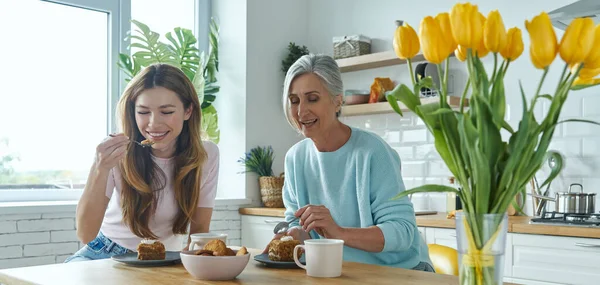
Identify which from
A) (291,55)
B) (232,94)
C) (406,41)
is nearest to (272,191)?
(232,94)

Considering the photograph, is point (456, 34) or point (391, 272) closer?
point (456, 34)

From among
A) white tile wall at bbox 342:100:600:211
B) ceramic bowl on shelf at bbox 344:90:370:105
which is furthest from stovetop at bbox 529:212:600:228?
ceramic bowl on shelf at bbox 344:90:370:105

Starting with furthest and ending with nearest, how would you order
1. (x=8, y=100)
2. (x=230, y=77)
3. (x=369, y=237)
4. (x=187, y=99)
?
(x=230, y=77) → (x=8, y=100) → (x=187, y=99) → (x=369, y=237)

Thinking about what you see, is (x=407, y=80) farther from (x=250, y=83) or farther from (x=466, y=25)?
(x=466, y=25)

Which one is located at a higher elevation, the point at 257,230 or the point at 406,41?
the point at 406,41

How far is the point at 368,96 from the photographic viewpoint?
4441 millimetres

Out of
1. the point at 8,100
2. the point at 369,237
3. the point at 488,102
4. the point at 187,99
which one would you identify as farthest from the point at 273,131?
the point at 488,102

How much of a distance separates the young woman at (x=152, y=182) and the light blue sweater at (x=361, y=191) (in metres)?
0.37

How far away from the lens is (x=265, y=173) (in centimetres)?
468

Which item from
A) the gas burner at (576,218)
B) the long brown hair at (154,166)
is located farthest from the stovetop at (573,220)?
the long brown hair at (154,166)

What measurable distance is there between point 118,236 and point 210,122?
7.46ft

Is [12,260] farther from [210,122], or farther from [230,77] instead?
[230,77]

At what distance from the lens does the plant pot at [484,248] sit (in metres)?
0.99

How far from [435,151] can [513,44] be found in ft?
10.7
